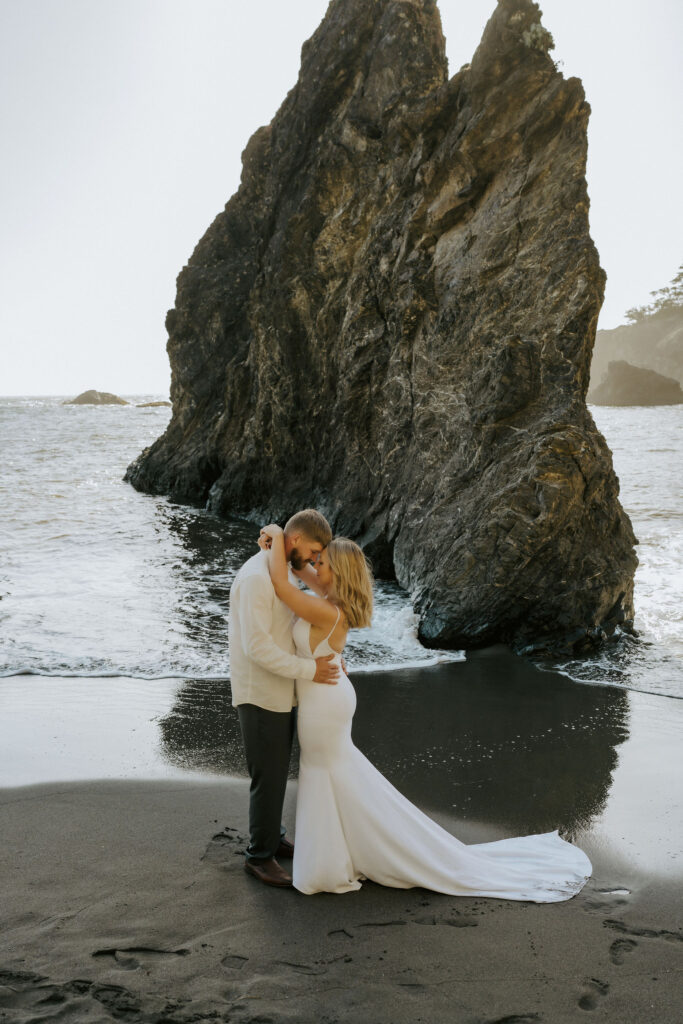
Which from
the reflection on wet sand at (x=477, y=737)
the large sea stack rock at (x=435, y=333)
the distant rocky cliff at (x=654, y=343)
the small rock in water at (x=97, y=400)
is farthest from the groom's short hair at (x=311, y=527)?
the small rock in water at (x=97, y=400)

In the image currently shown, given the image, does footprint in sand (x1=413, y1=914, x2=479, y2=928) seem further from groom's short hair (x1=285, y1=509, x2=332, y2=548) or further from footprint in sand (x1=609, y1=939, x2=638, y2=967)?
groom's short hair (x1=285, y1=509, x2=332, y2=548)

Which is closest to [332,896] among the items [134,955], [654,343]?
[134,955]

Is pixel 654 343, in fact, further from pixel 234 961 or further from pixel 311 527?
pixel 234 961

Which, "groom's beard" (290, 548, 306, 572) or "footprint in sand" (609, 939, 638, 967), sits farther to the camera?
"groom's beard" (290, 548, 306, 572)

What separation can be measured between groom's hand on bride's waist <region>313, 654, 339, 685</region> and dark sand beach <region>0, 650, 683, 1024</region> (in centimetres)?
111

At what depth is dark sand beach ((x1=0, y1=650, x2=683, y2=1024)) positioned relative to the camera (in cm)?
320

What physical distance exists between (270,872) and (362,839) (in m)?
0.53

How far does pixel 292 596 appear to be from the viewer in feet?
14.0

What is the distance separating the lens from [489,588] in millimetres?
9312

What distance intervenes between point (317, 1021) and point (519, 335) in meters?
9.11

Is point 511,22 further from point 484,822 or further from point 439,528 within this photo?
point 484,822

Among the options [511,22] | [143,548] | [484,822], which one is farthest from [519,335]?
[143,548]

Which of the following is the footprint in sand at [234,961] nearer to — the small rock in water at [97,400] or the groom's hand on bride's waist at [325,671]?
the groom's hand on bride's waist at [325,671]

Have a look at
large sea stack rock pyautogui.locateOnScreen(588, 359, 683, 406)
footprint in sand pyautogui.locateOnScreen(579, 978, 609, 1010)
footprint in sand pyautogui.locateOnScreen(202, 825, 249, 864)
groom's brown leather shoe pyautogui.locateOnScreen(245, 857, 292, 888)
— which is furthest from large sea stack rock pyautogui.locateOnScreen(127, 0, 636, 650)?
large sea stack rock pyautogui.locateOnScreen(588, 359, 683, 406)
